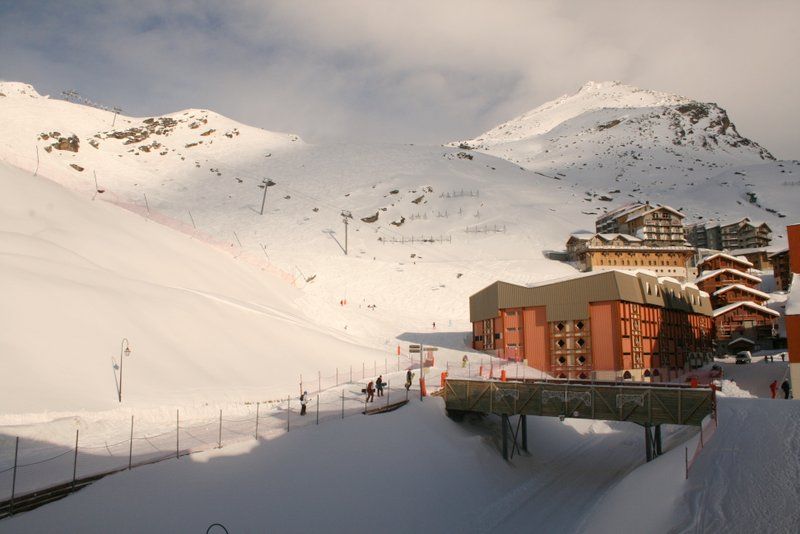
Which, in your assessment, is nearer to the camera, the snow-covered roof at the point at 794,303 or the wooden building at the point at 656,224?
the snow-covered roof at the point at 794,303

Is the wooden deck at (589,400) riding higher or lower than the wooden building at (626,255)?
lower

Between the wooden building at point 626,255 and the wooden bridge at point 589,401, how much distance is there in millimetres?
66337

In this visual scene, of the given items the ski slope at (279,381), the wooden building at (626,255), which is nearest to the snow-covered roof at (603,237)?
the wooden building at (626,255)

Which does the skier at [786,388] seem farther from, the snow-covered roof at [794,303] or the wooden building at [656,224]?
the wooden building at [656,224]

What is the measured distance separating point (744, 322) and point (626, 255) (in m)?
28.5

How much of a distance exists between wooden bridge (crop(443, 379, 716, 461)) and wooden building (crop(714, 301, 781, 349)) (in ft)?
162

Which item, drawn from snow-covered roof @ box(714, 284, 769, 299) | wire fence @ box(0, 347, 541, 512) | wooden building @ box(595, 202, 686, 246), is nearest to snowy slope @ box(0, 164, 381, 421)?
wire fence @ box(0, 347, 541, 512)

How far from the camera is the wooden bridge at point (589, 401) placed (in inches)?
940

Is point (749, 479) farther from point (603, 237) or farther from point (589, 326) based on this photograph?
point (603, 237)

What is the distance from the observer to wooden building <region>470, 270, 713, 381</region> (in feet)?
143

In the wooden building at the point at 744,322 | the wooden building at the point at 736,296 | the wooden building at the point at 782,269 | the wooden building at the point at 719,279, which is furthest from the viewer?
the wooden building at the point at 782,269

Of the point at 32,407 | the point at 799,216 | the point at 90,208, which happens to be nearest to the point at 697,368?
the point at 32,407

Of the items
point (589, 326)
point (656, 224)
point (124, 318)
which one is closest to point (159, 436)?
point (124, 318)

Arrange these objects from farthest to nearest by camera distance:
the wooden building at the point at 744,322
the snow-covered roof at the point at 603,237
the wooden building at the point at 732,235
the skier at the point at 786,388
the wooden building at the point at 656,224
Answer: the wooden building at the point at 732,235, the wooden building at the point at 656,224, the snow-covered roof at the point at 603,237, the wooden building at the point at 744,322, the skier at the point at 786,388
